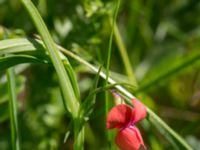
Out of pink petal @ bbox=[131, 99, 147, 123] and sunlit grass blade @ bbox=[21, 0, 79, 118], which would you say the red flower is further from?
sunlit grass blade @ bbox=[21, 0, 79, 118]

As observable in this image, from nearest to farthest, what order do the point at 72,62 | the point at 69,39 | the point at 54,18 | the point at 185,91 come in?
the point at 72,62
the point at 69,39
the point at 54,18
the point at 185,91

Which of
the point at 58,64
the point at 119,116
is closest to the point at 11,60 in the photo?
the point at 58,64

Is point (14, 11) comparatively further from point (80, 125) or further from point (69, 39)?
point (80, 125)

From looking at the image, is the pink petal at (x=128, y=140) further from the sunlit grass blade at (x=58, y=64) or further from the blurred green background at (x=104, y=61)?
the blurred green background at (x=104, y=61)

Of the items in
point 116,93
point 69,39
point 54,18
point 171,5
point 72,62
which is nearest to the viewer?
point 116,93

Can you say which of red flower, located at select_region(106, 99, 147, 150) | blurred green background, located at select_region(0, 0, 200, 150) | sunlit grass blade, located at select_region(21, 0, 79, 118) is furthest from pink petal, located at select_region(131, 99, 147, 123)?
blurred green background, located at select_region(0, 0, 200, 150)

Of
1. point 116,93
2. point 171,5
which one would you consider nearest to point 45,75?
point 116,93
